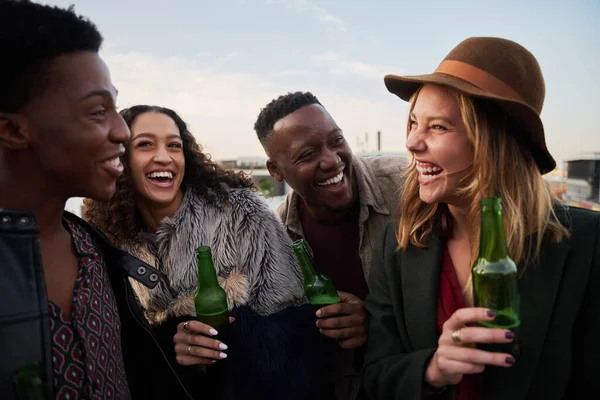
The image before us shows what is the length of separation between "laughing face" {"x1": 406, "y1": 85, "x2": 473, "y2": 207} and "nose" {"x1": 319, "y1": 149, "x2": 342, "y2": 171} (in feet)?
3.16

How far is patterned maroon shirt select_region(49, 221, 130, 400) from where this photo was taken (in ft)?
4.26

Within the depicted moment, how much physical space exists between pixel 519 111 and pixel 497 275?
0.64 meters

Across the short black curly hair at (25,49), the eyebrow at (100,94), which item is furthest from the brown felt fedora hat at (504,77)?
the short black curly hair at (25,49)

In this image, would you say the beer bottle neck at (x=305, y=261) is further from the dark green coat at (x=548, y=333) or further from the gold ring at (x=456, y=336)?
the gold ring at (x=456, y=336)

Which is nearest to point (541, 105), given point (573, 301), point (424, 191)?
point (424, 191)

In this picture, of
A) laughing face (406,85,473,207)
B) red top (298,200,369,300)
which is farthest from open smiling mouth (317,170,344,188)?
laughing face (406,85,473,207)

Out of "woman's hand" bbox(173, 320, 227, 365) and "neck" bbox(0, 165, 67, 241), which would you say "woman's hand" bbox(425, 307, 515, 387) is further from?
"neck" bbox(0, 165, 67, 241)

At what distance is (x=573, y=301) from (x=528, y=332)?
204 millimetres

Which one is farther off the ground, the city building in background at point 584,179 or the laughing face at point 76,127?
the laughing face at point 76,127

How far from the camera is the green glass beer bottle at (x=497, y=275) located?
3.87 ft

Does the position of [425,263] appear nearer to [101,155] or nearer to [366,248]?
[366,248]

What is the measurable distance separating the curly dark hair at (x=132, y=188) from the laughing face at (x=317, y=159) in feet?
1.05

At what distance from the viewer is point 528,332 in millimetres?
1438

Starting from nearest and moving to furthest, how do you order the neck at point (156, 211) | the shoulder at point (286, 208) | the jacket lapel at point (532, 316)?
the jacket lapel at point (532, 316)
the neck at point (156, 211)
the shoulder at point (286, 208)
